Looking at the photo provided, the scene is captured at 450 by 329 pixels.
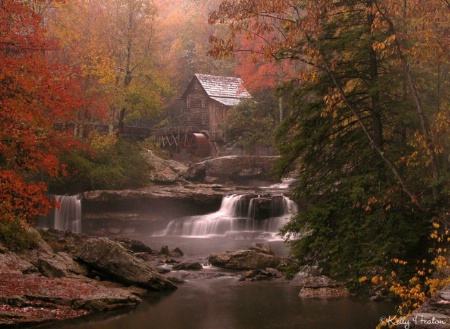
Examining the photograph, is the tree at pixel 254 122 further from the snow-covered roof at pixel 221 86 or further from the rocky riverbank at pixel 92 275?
the rocky riverbank at pixel 92 275

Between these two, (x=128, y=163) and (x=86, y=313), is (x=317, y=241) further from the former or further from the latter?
(x=128, y=163)

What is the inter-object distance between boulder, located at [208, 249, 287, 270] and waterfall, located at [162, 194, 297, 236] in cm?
750

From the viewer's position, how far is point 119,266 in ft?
47.8

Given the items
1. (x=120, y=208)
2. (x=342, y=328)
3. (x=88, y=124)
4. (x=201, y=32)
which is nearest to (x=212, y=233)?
(x=120, y=208)

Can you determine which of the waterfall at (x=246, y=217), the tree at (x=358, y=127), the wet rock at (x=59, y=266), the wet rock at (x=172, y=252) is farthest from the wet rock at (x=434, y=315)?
the waterfall at (x=246, y=217)

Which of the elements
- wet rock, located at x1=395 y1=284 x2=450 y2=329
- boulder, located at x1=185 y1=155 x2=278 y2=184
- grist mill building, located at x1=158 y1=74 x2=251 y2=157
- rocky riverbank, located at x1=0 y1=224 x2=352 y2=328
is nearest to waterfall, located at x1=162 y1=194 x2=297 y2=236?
rocky riverbank, located at x1=0 y1=224 x2=352 y2=328

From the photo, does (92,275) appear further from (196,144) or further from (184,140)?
(184,140)

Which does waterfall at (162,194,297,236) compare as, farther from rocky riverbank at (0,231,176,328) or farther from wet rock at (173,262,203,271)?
rocky riverbank at (0,231,176,328)

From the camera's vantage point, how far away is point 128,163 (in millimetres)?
29547

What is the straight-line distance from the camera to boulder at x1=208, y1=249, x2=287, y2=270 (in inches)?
686

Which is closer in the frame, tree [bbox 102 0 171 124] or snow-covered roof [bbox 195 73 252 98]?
tree [bbox 102 0 171 124]

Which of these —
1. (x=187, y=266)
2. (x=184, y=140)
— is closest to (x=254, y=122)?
(x=184, y=140)

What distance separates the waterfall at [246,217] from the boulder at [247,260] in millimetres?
7503

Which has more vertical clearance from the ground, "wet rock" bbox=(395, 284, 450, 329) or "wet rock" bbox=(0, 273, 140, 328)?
"wet rock" bbox=(395, 284, 450, 329)
